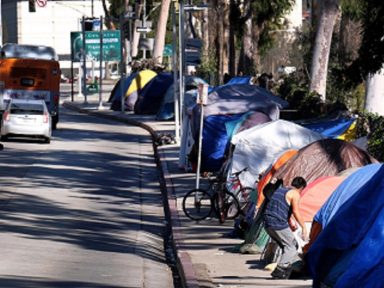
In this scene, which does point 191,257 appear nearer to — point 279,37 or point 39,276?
point 39,276

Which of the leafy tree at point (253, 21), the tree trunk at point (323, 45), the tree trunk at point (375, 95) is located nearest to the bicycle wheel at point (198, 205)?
the tree trunk at point (375, 95)

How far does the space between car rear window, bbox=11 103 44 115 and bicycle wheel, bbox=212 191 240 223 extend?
20.6m

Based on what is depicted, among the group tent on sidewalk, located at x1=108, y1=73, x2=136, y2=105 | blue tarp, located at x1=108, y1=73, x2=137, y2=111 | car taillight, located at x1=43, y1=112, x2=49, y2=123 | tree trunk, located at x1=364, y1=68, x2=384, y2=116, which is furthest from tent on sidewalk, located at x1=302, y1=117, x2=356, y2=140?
blue tarp, located at x1=108, y1=73, x2=137, y2=111

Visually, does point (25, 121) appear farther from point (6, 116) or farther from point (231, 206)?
point (231, 206)

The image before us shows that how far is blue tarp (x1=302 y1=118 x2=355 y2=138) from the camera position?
1068 inches

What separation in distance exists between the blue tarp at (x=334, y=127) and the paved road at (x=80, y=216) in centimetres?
432

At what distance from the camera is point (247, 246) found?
18531 mm

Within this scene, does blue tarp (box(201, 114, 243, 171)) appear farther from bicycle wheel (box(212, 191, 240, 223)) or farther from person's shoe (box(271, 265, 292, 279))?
person's shoe (box(271, 265, 292, 279))

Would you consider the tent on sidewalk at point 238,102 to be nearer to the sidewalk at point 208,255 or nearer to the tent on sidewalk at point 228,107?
the tent on sidewalk at point 228,107

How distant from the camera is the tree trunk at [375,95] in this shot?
29.3 m

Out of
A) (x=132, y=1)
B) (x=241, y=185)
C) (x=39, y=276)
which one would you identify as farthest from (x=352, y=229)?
(x=132, y=1)

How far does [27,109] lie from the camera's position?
42.3 metres

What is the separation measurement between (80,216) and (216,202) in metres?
3.37

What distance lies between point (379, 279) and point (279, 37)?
77.2 metres
